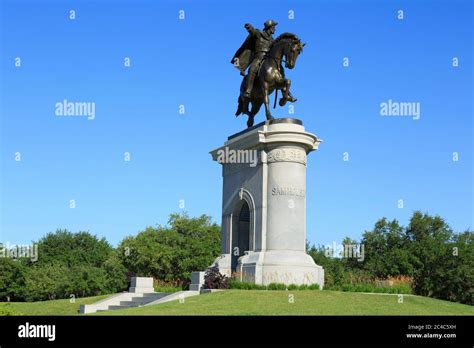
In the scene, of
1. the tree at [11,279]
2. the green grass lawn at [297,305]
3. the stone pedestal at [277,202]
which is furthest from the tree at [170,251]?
the green grass lawn at [297,305]

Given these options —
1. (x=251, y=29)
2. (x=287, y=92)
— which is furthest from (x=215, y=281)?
(x=251, y=29)

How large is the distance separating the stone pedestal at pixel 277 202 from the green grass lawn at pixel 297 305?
2709mm

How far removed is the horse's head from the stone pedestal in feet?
8.97

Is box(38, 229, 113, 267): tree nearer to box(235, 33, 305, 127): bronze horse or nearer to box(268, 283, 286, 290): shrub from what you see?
box(235, 33, 305, 127): bronze horse

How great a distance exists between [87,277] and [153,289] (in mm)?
28313

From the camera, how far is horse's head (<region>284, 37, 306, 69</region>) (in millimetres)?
26734

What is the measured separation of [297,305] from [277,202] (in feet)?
22.8

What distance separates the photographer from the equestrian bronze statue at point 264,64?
2694cm

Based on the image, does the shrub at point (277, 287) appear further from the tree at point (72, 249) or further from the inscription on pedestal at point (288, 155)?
the tree at point (72, 249)

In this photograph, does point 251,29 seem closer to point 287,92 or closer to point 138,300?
point 287,92
